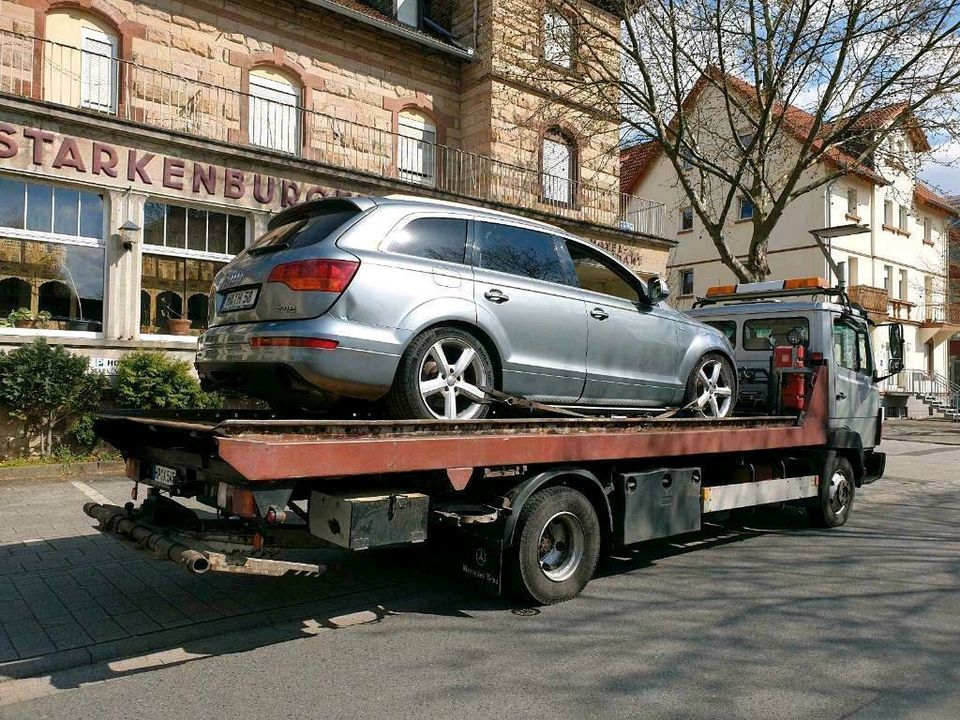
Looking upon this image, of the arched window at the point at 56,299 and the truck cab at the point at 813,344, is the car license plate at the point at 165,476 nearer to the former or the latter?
A: the truck cab at the point at 813,344

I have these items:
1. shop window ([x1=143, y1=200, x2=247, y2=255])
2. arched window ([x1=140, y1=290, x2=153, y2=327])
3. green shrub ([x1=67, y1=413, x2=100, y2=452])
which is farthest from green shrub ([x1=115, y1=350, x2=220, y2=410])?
shop window ([x1=143, y1=200, x2=247, y2=255])

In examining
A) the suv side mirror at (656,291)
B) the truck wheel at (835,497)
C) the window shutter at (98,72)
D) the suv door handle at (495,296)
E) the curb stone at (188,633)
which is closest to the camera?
the curb stone at (188,633)

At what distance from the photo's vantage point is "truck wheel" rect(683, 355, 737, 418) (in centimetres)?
680

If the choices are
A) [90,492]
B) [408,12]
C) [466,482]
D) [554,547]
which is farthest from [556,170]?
[466,482]

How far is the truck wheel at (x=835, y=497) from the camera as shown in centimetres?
791

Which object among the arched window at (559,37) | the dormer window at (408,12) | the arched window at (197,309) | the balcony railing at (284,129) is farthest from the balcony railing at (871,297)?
the arched window at (197,309)

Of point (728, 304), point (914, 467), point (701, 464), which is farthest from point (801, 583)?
point (914, 467)

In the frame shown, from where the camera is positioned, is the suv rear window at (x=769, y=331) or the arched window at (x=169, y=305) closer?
the suv rear window at (x=769, y=331)

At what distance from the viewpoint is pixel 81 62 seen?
42.1 ft

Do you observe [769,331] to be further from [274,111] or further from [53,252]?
[274,111]

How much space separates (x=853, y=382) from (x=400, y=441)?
20.1ft

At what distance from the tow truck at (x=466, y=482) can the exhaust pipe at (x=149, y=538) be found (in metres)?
0.01

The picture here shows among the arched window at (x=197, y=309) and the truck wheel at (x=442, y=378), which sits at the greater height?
the arched window at (x=197, y=309)

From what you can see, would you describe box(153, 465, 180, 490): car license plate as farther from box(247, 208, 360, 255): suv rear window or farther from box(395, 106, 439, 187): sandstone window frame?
box(395, 106, 439, 187): sandstone window frame
